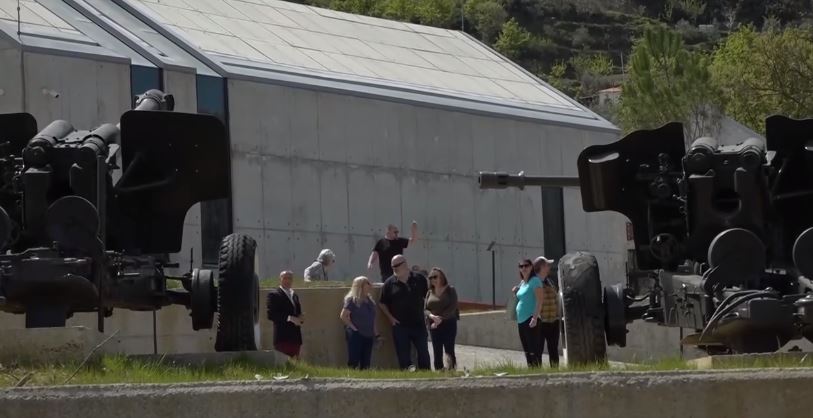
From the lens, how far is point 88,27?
31.9 meters

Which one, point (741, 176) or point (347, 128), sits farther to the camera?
point (347, 128)

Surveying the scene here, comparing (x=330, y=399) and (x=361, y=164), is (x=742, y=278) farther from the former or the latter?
(x=361, y=164)

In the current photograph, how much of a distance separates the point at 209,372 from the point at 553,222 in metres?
28.5

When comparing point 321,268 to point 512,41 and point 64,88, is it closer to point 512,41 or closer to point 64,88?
Result: point 64,88

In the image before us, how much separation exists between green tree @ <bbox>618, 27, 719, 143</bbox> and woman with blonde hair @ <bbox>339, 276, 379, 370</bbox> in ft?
120

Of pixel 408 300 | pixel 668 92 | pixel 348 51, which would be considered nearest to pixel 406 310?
pixel 408 300

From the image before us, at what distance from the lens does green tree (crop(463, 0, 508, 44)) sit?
452 ft

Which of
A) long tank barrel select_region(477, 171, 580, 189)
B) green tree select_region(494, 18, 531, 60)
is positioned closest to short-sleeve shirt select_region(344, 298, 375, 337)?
long tank barrel select_region(477, 171, 580, 189)

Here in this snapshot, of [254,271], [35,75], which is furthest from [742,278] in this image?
[35,75]

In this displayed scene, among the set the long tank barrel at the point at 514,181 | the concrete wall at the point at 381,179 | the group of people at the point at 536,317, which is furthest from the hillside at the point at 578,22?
the long tank barrel at the point at 514,181

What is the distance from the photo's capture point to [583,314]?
1505 centimetres

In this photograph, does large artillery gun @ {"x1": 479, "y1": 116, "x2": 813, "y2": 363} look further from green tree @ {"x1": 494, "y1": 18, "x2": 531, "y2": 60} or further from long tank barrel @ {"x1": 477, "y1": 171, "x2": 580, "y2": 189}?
green tree @ {"x1": 494, "y1": 18, "x2": 531, "y2": 60}

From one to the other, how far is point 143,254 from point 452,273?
20575 millimetres

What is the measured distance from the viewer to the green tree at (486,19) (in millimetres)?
137837
